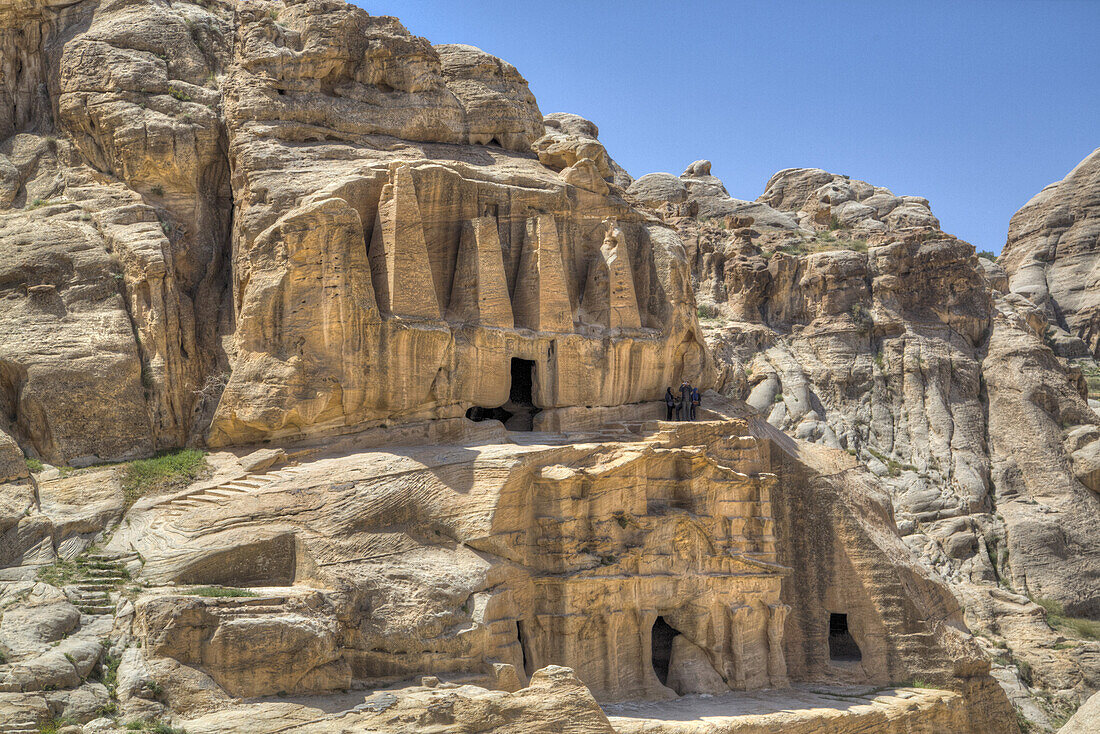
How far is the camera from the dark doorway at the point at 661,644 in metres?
36.0

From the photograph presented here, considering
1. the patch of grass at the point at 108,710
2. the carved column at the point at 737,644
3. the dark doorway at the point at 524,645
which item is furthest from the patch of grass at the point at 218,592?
the carved column at the point at 737,644

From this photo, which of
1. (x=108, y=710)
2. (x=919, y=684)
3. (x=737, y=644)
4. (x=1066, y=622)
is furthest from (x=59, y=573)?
(x=1066, y=622)

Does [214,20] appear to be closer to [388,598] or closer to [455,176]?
[455,176]

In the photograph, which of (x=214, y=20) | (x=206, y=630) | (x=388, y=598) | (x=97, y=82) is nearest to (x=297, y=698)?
(x=206, y=630)

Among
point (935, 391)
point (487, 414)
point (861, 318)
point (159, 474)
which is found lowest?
point (159, 474)

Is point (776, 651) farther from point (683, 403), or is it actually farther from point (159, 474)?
point (159, 474)

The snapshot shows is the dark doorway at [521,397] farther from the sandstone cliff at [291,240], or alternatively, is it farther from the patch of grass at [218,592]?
the patch of grass at [218,592]

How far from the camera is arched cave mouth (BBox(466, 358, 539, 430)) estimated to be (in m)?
37.4

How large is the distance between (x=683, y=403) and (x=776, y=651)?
8471 mm

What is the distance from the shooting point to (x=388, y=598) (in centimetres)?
2781

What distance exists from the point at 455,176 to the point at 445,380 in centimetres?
651

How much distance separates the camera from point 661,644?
36.7 metres

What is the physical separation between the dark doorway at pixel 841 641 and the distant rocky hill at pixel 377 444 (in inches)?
6.7

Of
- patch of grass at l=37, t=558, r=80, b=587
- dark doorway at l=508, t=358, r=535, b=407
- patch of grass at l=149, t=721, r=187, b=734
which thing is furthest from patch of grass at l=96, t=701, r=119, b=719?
dark doorway at l=508, t=358, r=535, b=407
